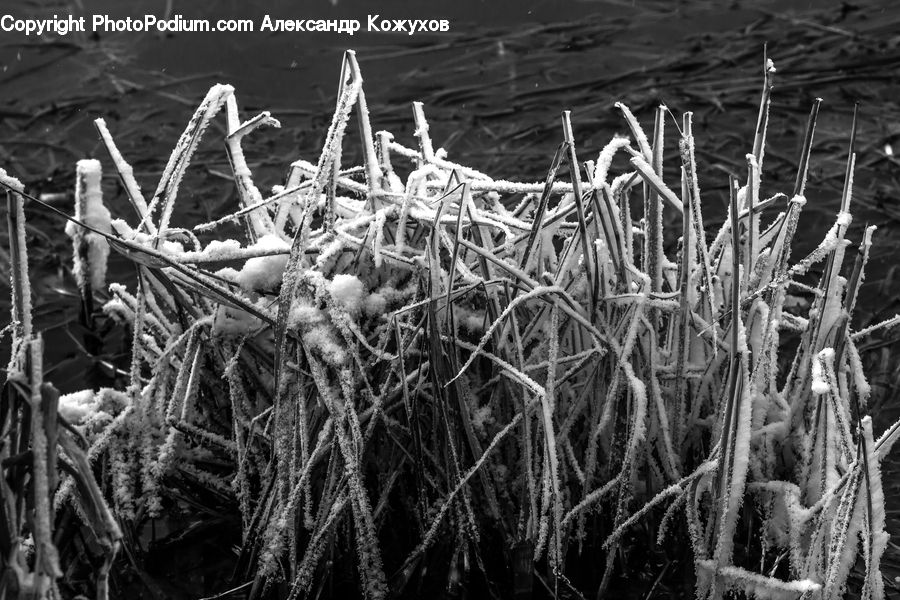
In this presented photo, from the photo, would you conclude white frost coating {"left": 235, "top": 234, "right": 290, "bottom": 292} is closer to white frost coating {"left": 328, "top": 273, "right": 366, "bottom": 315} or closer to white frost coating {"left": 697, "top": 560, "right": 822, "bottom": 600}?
white frost coating {"left": 328, "top": 273, "right": 366, "bottom": 315}

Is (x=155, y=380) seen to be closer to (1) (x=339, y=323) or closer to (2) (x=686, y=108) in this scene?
(1) (x=339, y=323)

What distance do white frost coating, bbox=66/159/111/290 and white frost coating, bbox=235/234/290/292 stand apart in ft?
1.92

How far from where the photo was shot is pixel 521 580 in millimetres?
2098

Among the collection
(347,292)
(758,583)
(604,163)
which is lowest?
(758,583)

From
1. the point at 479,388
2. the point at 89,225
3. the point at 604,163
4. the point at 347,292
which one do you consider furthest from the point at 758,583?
the point at 89,225

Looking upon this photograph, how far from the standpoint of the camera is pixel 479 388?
2.18 m

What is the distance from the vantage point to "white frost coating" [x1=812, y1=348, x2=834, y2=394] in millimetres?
1588

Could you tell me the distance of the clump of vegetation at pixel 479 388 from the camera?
6.52 feet

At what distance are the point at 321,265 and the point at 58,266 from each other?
2.02m

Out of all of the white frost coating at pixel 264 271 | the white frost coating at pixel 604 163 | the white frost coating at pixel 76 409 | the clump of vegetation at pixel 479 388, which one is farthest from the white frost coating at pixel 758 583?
the white frost coating at pixel 76 409

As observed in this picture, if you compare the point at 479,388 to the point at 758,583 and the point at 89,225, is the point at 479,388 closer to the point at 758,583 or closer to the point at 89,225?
the point at 758,583

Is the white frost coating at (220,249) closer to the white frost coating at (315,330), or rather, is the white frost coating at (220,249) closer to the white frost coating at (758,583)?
the white frost coating at (315,330)

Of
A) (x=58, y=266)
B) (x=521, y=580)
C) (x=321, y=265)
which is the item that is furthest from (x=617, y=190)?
(x=58, y=266)

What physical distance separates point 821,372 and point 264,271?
3.59 ft
